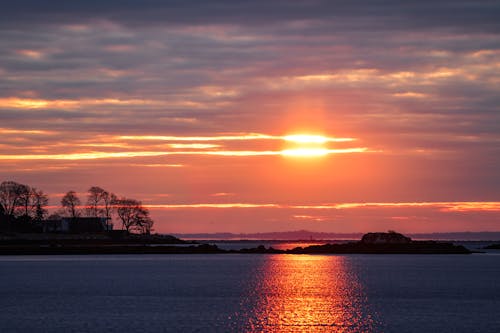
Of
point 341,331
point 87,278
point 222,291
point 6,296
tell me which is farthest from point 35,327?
point 87,278

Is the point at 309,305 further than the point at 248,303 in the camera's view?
No

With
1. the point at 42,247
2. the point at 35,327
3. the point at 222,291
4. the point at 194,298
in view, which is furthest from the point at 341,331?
the point at 42,247

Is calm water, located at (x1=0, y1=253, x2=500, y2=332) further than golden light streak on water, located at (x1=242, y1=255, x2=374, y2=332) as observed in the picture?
Yes

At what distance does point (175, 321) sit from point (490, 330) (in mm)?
23084

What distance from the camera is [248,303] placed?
76812 millimetres

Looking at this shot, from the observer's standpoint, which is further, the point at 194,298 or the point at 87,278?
the point at 87,278

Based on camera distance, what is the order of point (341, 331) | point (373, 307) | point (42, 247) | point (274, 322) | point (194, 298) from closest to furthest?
1. point (341, 331)
2. point (274, 322)
3. point (373, 307)
4. point (194, 298)
5. point (42, 247)

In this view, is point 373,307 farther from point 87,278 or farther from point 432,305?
point 87,278

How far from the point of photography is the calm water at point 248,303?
60406 mm

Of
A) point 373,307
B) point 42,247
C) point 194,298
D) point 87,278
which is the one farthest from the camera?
point 42,247

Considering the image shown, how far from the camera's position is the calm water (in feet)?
198

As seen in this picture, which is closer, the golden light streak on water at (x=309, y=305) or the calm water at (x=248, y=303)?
the golden light streak on water at (x=309, y=305)

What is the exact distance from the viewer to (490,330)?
57.3 metres

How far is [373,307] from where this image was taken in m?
73.2
